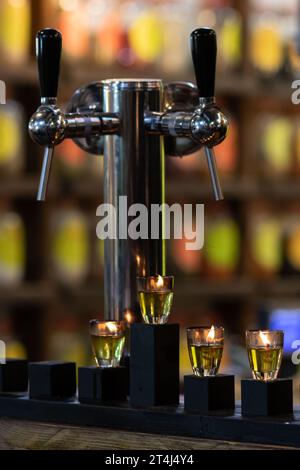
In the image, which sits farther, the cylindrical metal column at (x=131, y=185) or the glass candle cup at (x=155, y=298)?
the cylindrical metal column at (x=131, y=185)

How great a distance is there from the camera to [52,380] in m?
1.28

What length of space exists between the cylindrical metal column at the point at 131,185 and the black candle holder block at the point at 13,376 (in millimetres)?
125

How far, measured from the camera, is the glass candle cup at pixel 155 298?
1.23 meters

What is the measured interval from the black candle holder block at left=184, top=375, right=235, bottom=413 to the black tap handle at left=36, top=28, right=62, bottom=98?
387mm

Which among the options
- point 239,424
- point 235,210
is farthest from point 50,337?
point 239,424

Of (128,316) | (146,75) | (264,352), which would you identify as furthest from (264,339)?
(146,75)

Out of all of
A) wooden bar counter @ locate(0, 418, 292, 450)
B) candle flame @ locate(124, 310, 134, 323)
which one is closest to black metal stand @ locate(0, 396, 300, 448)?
wooden bar counter @ locate(0, 418, 292, 450)

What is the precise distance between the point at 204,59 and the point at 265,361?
0.36 meters

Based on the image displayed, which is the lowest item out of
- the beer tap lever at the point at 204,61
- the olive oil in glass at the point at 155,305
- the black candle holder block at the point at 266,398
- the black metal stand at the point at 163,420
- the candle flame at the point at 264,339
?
the black metal stand at the point at 163,420

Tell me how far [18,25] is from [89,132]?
2548 mm

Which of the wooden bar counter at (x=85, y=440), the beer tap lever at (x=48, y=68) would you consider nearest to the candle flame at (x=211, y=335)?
the wooden bar counter at (x=85, y=440)

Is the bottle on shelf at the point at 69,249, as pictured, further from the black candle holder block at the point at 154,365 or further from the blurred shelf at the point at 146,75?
the black candle holder block at the point at 154,365

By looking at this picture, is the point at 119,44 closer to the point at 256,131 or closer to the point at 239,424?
the point at 256,131

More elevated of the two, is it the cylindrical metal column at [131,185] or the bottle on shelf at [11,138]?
the bottle on shelf at [11,138]
